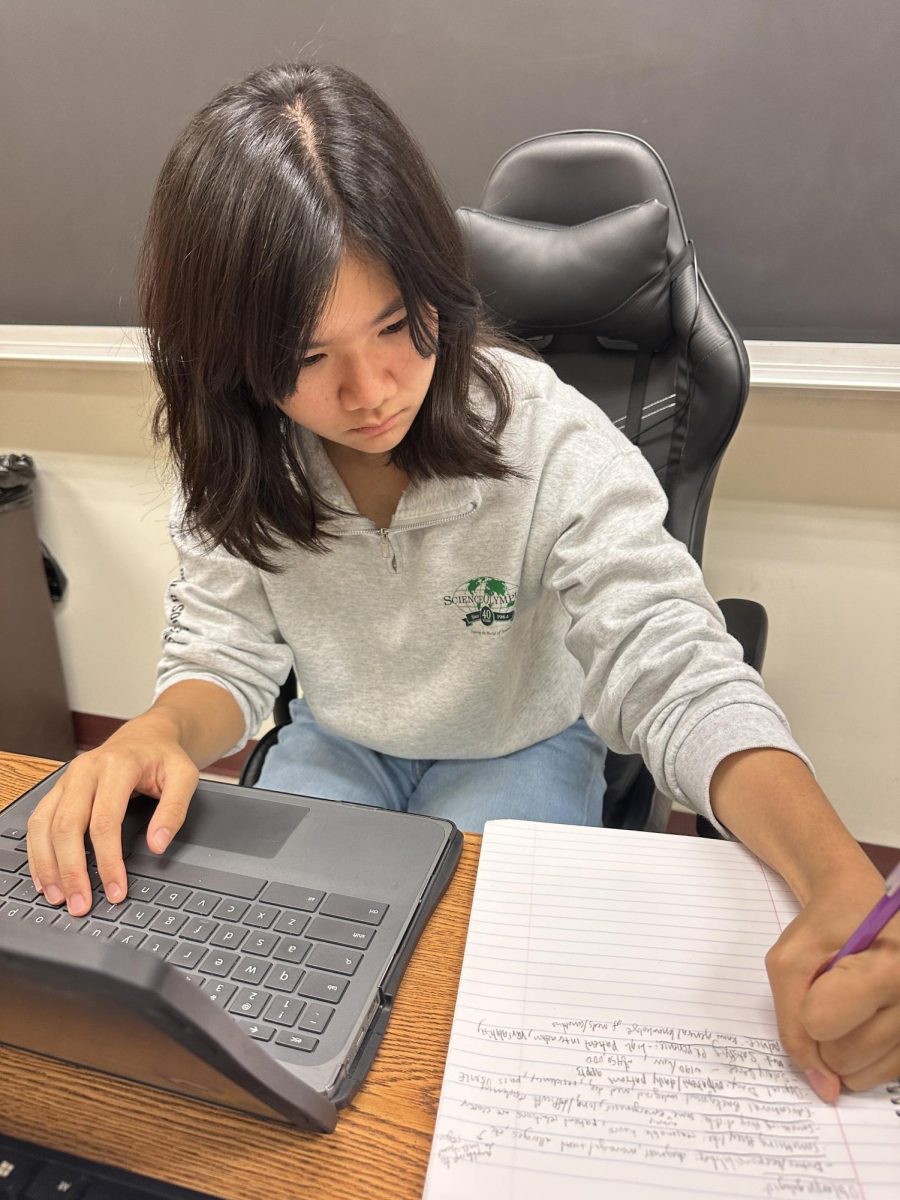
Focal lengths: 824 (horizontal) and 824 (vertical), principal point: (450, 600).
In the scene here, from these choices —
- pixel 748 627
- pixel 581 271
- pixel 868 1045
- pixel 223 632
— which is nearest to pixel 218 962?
pixel 868 1045

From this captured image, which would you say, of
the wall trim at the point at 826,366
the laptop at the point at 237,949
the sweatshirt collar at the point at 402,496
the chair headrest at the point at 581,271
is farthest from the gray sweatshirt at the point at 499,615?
the wall trim at the point at 826,366

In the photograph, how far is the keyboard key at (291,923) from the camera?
18.9 inches

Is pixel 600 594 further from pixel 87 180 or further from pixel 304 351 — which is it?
pixel 87 180

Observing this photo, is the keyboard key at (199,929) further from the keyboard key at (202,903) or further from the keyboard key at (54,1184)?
the keyboard key at (54,1184)

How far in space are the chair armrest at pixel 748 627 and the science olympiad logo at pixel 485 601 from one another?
0.78 feet

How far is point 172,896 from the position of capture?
0.51 metres

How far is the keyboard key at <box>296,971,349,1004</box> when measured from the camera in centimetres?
44

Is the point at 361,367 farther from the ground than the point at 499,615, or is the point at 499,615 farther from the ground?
the point at 361,367

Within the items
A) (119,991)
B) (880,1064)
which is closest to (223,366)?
(119,991)

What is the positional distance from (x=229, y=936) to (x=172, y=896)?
0.18 feet

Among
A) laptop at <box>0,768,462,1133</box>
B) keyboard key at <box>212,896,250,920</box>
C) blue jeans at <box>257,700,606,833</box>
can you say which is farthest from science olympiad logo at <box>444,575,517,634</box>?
keyboard key at <box>212,896,250,920</box>

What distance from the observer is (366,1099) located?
409 millimetres

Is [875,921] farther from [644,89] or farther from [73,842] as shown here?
[644,89]

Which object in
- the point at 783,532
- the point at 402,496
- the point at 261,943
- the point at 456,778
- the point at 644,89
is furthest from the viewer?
the point at 783,532
